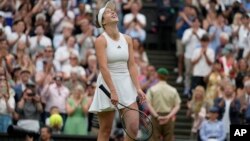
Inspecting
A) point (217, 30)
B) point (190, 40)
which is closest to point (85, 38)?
point (190, 40)

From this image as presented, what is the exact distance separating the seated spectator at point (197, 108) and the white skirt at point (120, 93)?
7.78m

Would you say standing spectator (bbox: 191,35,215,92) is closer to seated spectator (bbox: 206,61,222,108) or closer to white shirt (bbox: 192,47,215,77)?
white shirt (bbox: 192,47,215,77)

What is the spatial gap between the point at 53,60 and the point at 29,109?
2689 mm

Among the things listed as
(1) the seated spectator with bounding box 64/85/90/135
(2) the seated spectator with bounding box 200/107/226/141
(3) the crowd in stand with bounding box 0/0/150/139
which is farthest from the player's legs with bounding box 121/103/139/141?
(1) the seated spectator with bounding box 64/85/90/135

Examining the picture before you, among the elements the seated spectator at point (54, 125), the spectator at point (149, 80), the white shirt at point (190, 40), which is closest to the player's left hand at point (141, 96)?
the seated spectator at point (54, 125)

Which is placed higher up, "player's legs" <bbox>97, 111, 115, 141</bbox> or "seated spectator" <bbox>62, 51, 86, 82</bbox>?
"player's legs" <bbox>97, 111, 115, 141</bbox>

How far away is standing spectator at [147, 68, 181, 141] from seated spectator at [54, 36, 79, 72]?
3420 millimetres

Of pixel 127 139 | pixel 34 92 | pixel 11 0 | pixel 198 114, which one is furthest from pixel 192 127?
pixel 127 139

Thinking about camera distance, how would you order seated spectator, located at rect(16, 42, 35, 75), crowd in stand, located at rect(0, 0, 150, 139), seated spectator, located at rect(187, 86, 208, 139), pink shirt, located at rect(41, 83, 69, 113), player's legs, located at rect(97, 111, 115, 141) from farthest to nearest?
seated spectator, located at rect(16, 42, 35, 75) → seated spectator, located at rect(187, 86, 208, 139) → pink shirt, located at rect(41, 83, 69, 113) → crowd in stand, located at rect(0, 0, 150, 139) → player's legs, located at rect(97, 111, 115, 141)

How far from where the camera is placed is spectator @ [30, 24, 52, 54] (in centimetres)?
2434

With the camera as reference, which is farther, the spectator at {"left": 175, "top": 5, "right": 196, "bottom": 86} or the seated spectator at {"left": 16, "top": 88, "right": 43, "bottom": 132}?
the spectator at {"left": 175, "top": 5, "right": 196, "bottom": 86}

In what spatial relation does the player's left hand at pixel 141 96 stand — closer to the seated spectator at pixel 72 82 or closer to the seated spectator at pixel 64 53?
the seated spectator at pixel 72 82

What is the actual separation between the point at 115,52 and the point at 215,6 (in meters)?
13.4

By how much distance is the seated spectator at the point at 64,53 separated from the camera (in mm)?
24141
